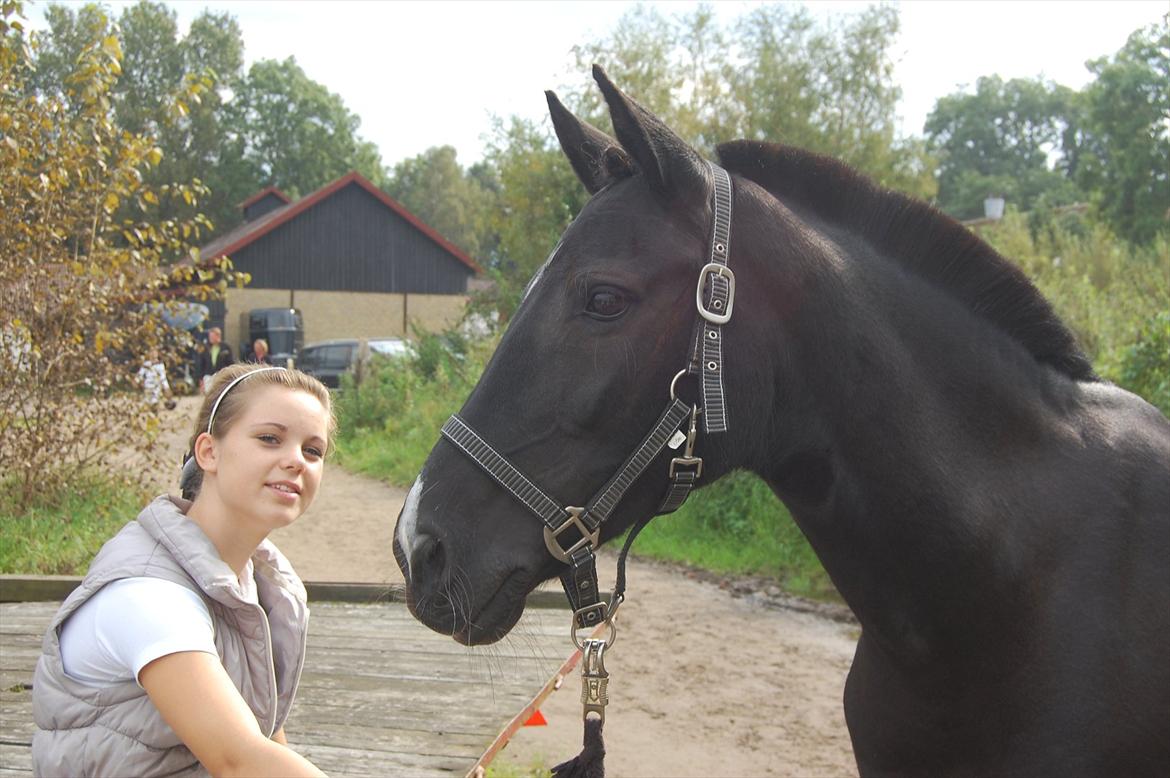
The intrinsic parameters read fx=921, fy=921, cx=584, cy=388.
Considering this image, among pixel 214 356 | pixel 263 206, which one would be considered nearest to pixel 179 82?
pixel 263 206

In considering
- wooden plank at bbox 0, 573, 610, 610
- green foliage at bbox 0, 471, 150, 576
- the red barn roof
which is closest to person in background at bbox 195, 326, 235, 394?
green foliage at bbox 0, 471, 150, 576

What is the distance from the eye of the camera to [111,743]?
169 centimetres

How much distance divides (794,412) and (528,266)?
713 inches

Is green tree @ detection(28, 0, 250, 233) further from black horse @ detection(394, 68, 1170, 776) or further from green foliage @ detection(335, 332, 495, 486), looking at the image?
black horse @ detection(394, 68, 1170, 776)

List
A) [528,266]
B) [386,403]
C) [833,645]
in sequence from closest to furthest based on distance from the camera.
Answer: [833,645] → [386,403] → [528,266]

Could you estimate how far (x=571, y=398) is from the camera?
1.80 meters

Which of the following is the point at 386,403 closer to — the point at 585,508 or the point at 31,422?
the point at 31,422

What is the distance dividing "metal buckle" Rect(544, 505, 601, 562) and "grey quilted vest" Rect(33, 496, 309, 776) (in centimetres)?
60

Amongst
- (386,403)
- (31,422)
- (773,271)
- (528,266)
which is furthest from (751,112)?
(773,271)

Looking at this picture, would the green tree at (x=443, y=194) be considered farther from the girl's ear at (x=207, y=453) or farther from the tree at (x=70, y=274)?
the girl's ear at (x=207, y=453)

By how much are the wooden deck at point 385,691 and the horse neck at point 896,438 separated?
0.85 metres

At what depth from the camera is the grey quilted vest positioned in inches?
66.2

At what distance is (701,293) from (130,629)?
47.6 inches

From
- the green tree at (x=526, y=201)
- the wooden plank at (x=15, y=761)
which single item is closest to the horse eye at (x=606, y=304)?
the wooden plank at (x=15, y=761)
